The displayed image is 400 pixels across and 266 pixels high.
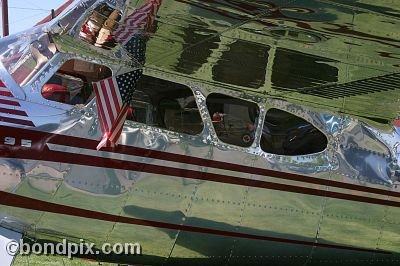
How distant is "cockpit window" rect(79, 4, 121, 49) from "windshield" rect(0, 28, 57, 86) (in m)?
0.38

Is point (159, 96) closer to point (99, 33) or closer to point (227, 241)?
point (99, 33)

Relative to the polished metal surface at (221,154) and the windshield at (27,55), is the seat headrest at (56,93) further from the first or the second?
the windshield at (27,55)

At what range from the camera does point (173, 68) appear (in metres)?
5.51

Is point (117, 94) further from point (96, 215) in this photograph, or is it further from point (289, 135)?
point (289, 135)

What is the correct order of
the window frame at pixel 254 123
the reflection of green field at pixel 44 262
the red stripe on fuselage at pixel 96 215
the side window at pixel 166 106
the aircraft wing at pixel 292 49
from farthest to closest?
the reflection of green field at pixel 44 262 < the window frame at pixel 254 123 < the side window at pixel 166 106 < the red stripe on fuselage at pixel 96 215 < the aircraft wing at pixel 292 49

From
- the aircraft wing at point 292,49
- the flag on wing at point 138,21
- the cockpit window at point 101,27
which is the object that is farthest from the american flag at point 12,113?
the aircraft wing at point 292,49

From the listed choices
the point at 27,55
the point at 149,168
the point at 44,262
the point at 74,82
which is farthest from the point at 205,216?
the point at 44,262

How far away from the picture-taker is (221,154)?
18.2ft

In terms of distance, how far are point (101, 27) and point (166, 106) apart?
0.97 meters

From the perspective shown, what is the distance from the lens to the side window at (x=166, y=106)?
547cm

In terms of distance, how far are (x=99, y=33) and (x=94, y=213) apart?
5.11 ft

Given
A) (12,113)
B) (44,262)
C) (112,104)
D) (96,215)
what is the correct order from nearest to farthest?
(12,113) → (112,104) → (96,215) → (44,262)

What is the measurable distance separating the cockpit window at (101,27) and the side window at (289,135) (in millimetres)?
1668

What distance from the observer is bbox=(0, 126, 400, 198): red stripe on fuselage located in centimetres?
516
